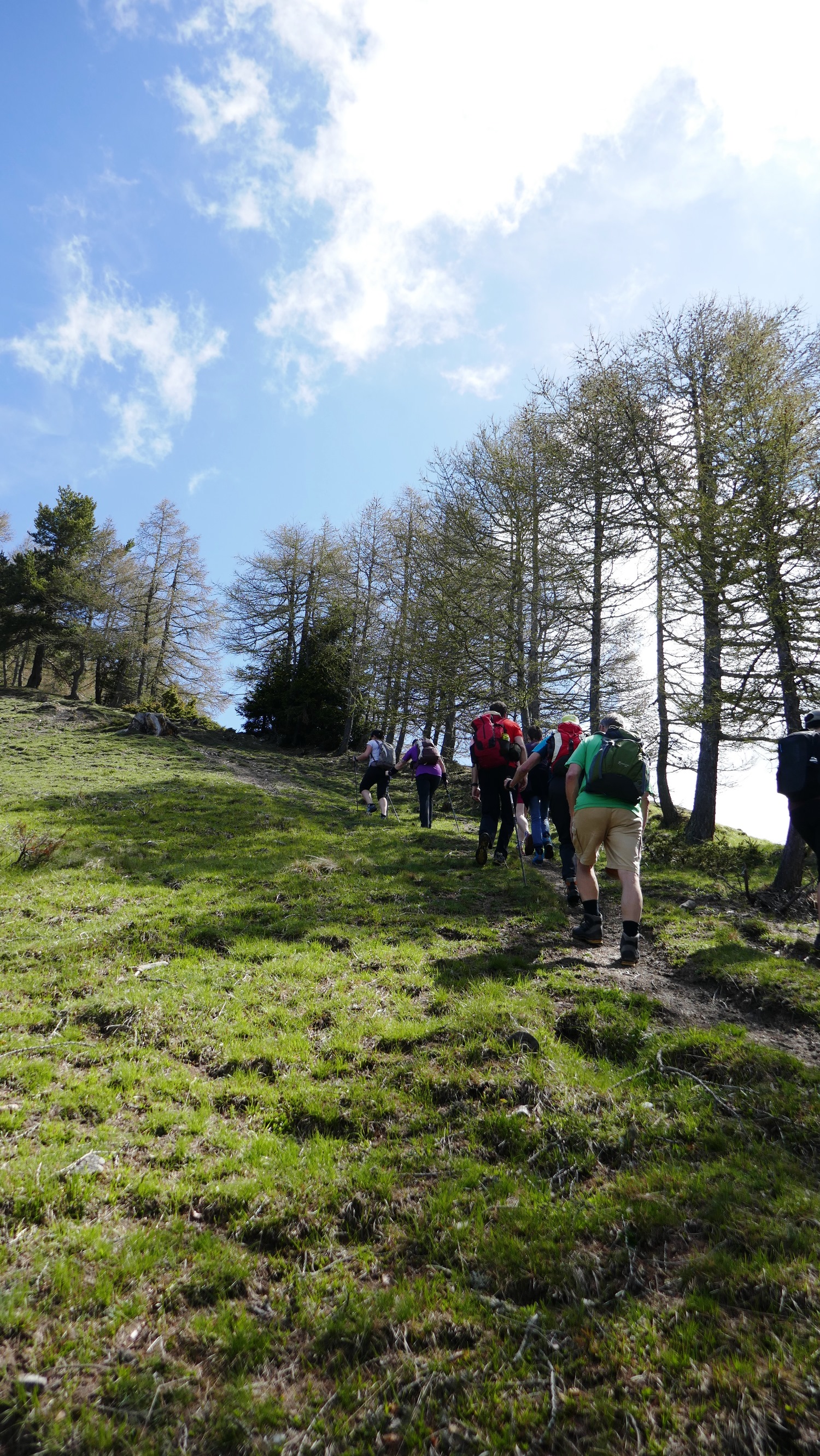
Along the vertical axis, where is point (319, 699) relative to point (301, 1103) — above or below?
above

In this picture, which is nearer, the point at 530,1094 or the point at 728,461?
the point at 530,1094

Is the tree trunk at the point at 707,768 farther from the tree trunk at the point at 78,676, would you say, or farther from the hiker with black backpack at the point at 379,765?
the tree trunk at the point at 78,676

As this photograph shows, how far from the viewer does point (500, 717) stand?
1016 centimetres

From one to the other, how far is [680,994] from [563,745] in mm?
3997

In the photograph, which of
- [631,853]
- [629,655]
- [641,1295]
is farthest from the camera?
[629,655]

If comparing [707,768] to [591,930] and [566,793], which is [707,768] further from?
[591,930]

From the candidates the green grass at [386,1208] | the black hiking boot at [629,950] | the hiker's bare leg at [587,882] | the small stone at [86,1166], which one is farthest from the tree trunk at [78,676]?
the small stone at [86,1166]

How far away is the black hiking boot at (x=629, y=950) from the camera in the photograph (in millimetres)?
6309

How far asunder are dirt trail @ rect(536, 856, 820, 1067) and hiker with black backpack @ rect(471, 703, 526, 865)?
3.13 meters

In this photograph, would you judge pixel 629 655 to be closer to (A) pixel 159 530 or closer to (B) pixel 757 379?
(B) pixel 757 379

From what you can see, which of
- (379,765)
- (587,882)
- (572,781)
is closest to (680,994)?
(587,882)

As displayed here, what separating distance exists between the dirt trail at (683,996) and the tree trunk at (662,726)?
10.5 metres

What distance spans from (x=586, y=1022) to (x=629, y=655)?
16473 millimetres

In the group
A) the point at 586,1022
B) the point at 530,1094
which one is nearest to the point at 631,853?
the point at 586,1022
